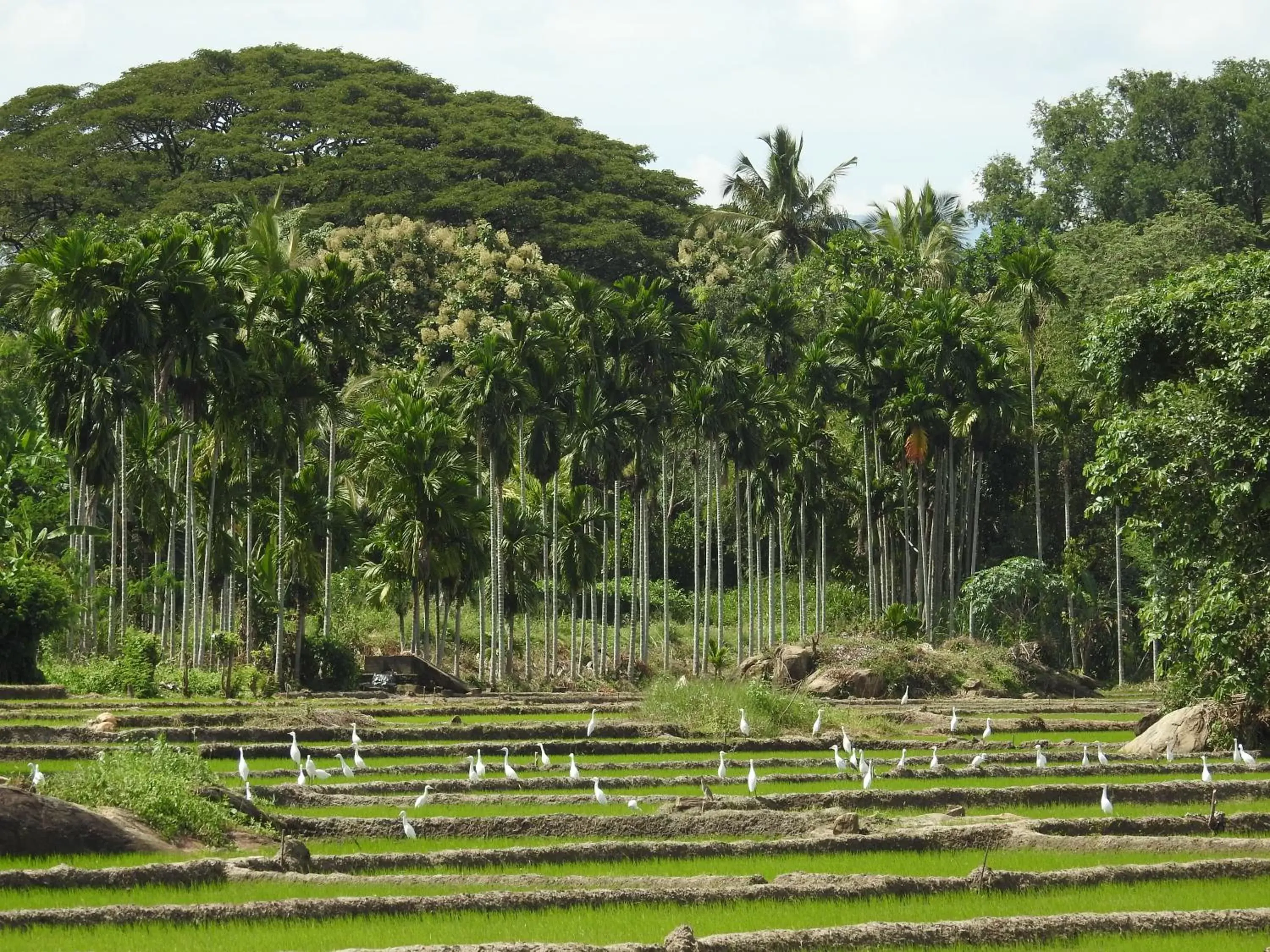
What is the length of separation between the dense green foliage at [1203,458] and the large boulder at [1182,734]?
0.89 meters

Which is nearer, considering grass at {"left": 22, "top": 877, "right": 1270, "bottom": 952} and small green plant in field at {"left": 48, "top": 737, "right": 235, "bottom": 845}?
grass at {"left": 22, "top": 877, "right": 1270, "bottom": 952}

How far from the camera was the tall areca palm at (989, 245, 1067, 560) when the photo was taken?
6169cm

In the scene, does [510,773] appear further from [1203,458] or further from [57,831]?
[1203,458]

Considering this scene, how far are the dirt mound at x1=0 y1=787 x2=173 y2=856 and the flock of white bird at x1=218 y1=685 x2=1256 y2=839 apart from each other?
2110mm

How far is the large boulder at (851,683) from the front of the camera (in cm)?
4994

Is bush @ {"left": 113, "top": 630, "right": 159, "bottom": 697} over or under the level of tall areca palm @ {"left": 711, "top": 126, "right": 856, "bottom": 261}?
under

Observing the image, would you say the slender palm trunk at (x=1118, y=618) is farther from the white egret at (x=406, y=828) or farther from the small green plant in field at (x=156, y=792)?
the small green plant in field at (x=156, y=792)

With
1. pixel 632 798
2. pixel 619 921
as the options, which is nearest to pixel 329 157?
pixel 632 798

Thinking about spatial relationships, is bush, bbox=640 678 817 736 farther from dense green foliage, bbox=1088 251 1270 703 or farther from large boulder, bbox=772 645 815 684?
large boulder, bbox=772 645 815 684

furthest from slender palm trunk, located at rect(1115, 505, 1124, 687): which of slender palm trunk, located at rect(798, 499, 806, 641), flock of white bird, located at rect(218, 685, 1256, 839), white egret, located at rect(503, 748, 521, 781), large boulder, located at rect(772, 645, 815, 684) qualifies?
white egret, located at rect(503, 748, 521, 781)

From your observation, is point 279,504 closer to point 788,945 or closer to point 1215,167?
point 788,945

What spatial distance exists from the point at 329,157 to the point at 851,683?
139 feet

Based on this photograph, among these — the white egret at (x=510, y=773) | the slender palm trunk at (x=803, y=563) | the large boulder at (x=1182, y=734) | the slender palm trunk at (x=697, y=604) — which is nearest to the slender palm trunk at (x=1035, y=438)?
the slender palm trunk at (x=803, y=563)

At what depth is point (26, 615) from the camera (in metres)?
36.5
